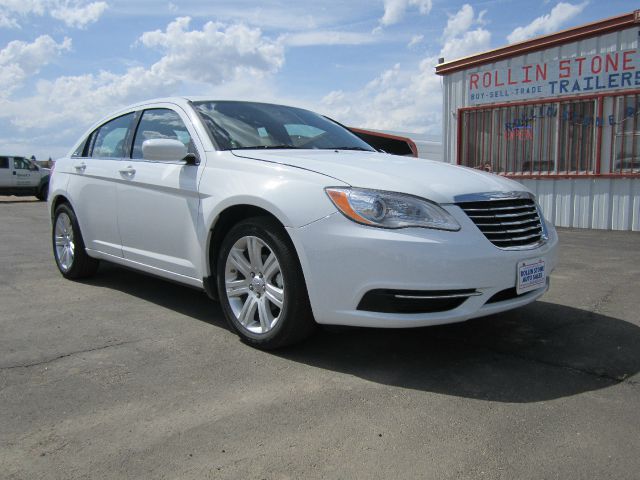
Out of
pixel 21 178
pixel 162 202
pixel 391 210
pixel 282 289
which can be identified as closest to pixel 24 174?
pixel 21 178

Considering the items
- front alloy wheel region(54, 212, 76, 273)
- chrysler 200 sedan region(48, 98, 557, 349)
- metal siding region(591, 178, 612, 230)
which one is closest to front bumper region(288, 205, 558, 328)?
chrysler 200 sedan region(48, 98, 557, 349)

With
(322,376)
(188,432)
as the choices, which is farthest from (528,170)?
(188,432)

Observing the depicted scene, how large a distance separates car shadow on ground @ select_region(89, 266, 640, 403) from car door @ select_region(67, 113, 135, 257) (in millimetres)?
1073

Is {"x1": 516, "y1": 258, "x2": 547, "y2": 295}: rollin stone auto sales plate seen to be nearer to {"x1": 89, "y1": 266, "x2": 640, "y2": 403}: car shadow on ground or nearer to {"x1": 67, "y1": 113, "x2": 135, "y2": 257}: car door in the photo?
{"x1": 89, "y1": 266, "x2": 640, "y2": 403}: car shadow on ground

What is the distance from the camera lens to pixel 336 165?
345 centimetres

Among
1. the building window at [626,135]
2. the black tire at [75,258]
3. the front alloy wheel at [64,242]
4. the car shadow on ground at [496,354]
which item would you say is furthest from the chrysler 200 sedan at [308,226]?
the building window at [626,135]

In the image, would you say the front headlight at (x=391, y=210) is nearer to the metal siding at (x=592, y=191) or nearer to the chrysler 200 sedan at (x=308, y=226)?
the chrysler 200 sedan at (x=308, y=226)

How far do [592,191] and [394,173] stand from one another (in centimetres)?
857

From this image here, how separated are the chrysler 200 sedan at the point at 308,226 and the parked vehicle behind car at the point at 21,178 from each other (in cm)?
1934

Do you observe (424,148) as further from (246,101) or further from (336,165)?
(336,165)

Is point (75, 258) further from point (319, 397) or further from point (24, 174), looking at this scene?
point (24, 174)

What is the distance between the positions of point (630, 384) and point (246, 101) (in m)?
3.27

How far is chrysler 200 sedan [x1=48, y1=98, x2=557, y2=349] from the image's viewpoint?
9.93 ft

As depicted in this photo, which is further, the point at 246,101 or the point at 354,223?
the point at 246,101
